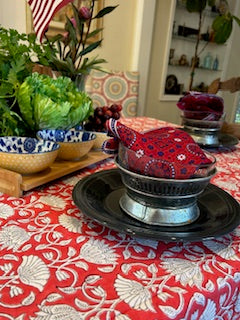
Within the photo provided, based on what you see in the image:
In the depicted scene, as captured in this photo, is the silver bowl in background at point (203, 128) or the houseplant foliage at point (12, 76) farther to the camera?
the silver bowl in background at point (203, 128)

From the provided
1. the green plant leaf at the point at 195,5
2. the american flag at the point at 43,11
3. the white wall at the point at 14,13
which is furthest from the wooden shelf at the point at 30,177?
the green plant leaf at the point at 195,5

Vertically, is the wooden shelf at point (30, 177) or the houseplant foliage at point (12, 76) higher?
the houseplant foliage at point (12, 76)

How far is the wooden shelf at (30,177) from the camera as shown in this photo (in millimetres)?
604

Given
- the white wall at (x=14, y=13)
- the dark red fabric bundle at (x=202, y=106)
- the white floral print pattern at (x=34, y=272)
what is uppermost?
the white wall at (x=14, y=13)

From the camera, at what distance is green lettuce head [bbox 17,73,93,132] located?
0.71 m

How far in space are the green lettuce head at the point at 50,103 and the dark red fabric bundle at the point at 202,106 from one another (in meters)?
0.44

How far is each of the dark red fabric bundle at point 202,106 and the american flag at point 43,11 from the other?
1.81 ft

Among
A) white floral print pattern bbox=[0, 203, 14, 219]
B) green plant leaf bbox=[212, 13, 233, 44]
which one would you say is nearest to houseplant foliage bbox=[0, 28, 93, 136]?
white floral print pattern bbox=[0, 203, 14, 219]

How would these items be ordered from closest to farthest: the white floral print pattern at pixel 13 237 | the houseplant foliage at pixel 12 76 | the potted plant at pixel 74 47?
1. the white floral print pattern at pixel 13 237
2. the houseplant foliage at pixel 12 76
3. the potted plant at pixel 74 47

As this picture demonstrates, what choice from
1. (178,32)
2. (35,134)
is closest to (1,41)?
(35,134)

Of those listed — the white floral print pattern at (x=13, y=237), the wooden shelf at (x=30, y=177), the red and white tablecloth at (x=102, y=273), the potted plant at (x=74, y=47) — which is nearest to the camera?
the red and white tablecloth at (x=102, y=273)

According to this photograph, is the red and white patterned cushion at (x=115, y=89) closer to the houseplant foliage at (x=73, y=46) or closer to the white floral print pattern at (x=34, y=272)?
the houseplant foliage at (x=73, y=46)

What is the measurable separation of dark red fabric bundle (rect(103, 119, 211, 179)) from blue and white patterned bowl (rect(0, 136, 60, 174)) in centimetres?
19

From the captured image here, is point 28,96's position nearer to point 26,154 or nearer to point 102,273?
point 26,154
